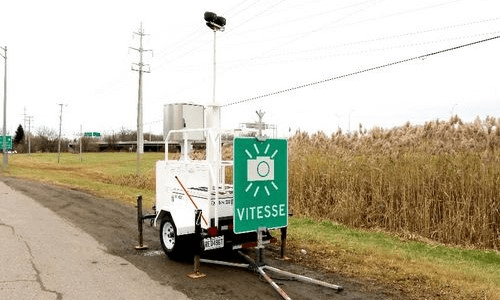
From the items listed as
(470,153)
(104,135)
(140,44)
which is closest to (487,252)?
(470,153)

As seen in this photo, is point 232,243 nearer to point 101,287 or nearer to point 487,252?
point 101,287

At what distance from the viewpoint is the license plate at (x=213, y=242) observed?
6469 mm

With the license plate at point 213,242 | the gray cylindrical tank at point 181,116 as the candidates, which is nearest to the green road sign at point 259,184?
the license plate at point 213,242

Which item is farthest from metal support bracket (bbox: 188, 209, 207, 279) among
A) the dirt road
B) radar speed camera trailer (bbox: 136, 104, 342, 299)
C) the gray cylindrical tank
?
the gray cylindrical tank

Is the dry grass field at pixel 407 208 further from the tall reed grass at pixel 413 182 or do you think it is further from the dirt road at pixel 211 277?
the dirt road at pixel 211 277

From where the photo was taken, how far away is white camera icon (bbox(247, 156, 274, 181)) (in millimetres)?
6266

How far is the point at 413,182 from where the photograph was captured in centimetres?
1016

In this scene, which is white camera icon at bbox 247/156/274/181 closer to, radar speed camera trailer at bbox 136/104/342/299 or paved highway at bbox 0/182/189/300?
radar speed camera trailer at bbox 136/104/342/299

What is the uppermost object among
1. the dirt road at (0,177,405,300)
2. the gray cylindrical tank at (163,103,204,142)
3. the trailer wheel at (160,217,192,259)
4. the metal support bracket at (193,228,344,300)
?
the gray cylindrical tank at (163,103,204,142)

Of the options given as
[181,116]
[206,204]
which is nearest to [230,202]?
[206,204]

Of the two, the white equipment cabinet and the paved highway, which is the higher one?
the white equipment cabinet

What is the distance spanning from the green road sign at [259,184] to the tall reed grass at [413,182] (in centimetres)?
462

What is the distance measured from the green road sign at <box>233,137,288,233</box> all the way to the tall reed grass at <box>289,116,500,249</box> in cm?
462

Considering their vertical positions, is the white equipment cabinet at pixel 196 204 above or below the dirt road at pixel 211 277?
above
